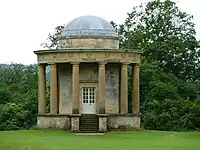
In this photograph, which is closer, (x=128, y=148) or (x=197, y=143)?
(x=128, y=148)

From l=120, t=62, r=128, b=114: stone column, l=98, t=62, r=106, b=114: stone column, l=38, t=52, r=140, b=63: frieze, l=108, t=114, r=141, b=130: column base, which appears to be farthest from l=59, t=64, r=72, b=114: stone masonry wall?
l=120, t=62, r=128, b=114: stone column

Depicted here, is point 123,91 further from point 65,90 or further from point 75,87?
point 65,90

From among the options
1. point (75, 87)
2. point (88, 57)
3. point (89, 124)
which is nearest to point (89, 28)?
point (88, 57)

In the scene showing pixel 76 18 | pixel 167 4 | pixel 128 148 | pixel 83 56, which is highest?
pixel 167 4

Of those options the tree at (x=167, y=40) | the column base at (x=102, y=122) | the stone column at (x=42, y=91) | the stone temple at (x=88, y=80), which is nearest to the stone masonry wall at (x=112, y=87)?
the stone temple at (x=88, y=80)

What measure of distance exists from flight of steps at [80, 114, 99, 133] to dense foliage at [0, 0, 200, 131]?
721 cm

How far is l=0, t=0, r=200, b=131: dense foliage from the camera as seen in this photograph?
4662cm

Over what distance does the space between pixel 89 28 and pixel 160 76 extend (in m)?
15.5

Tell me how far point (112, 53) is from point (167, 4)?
22490 mm

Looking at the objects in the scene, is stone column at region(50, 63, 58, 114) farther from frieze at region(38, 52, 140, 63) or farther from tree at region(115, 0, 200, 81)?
tree at region(115, 0, 200, 81)

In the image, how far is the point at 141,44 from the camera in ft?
195

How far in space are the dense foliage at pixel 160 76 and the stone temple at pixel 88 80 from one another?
5.55 meters

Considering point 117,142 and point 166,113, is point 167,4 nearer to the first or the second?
point 166,113

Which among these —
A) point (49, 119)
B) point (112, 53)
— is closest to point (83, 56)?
point (112, 53)
